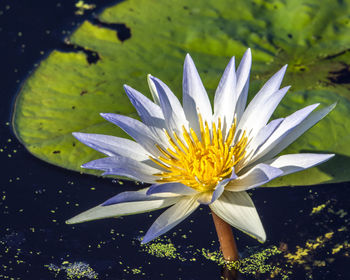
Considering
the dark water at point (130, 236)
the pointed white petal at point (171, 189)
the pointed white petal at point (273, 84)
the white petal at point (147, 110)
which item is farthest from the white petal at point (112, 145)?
the pointed white petal at point (273, 84)

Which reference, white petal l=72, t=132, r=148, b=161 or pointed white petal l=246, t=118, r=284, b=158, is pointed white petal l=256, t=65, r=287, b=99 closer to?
pointed white petal l=246, t=118, r=284, b=158

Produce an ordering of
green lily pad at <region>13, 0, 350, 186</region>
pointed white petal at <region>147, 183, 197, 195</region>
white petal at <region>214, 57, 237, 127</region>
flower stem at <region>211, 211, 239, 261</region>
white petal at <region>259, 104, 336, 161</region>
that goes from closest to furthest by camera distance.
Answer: pointed white petal at <region>147, 183, 197, 195</region>
white petal at <region>259, 104, 336, 161</region>
flower stem at <region>211, 211, 239, 261</region>
white petal at <region>214, 57, 237, 127</region>
green lily pad at <region>13, 0, 350, 186</region>

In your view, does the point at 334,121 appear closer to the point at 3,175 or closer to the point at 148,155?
the point at 148,155

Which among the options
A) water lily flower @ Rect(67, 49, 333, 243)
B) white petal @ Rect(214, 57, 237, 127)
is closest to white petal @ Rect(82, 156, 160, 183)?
water lily flower @ Rect(67, 49, 333, 243)

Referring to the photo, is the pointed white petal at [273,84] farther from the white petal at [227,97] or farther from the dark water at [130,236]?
the dark water at [130,236]

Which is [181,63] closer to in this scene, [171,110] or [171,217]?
[171,110]

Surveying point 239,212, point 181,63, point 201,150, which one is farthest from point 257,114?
point 181,63

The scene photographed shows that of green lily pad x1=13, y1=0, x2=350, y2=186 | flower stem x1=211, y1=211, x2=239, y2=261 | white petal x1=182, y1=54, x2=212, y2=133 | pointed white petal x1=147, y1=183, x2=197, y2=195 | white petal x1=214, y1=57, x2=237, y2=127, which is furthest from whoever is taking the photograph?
green lily pad x1=13, y1=0, x2=350, y2=186

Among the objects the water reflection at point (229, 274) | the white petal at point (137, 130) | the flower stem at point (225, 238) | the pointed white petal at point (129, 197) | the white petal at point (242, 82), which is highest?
the white petal at point (242, 82)
